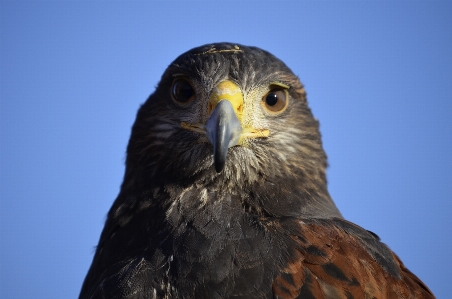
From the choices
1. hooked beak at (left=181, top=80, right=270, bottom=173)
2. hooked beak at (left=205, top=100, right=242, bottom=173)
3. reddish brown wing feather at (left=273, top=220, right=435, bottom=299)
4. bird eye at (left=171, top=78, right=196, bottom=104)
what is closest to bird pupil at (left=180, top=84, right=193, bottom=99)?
bird eye at (left=171, top=78, right=196, bottom=104)

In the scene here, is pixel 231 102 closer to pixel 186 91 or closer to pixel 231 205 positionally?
pixel 186 91

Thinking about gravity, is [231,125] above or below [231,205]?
above

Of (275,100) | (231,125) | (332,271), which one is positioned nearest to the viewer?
(332,271)

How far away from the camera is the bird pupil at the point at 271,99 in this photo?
5328 mm

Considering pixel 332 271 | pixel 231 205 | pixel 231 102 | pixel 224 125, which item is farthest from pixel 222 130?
pixel 332 271

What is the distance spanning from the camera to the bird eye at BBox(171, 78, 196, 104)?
5.23m

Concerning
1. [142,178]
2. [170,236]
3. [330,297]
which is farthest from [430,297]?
[142,178]

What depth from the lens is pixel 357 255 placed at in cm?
432

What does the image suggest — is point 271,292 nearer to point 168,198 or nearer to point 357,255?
point 357,255

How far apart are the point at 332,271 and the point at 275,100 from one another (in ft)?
5.97

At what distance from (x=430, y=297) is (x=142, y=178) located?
101 inches

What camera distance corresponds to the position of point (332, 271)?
4.10 metres

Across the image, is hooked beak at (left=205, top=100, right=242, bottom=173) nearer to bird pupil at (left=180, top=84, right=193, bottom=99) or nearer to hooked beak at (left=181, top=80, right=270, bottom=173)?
hooked beak at (left=181, top=80, right=270, bottom=173)

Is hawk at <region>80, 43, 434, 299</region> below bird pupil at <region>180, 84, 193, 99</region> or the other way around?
below
